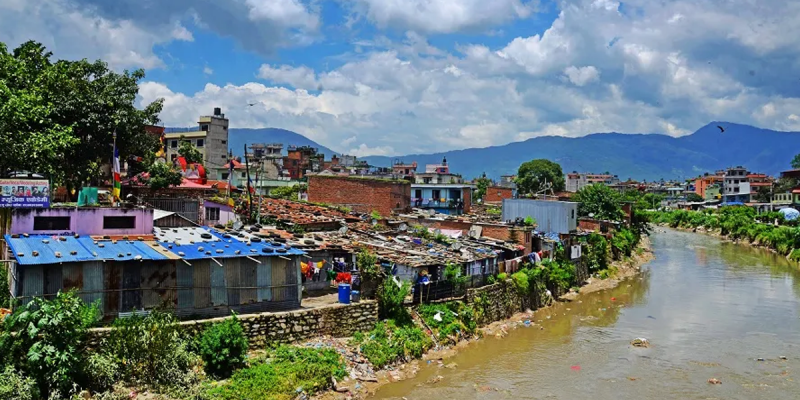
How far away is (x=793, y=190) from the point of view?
8600 cm

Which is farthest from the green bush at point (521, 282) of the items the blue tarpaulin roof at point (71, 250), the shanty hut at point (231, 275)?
the blue tarpaulin roof at point (71, 250)

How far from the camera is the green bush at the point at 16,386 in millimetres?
12664

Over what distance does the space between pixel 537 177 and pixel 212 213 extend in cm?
6504

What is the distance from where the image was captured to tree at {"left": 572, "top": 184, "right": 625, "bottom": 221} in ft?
176

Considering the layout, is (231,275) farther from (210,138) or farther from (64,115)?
(210,138)

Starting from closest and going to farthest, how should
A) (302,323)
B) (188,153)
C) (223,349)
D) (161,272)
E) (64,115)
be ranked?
(223,349) → (161,272) → (302,323) → (64,115) → (188,153)

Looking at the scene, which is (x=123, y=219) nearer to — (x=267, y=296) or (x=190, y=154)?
(x=267, y=296)

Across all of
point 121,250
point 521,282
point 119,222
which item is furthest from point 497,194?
point 121,250

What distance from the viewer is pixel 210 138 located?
71750 mm

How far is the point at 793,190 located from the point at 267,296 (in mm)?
88882

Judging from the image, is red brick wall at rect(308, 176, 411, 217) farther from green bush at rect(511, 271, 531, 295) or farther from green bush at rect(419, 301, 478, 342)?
green bush at rect(419, 301, 478, 342)

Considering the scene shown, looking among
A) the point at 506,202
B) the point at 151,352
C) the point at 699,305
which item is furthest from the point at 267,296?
the point at 506,202

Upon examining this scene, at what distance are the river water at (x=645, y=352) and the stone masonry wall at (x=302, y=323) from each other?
102 inches

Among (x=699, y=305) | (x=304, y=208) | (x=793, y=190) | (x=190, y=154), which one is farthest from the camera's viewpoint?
(x=793, y=190)
